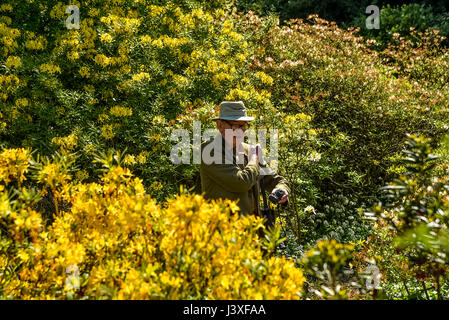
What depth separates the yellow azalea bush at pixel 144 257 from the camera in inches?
72.9

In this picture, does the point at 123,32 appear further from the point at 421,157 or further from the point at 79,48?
the point at 421,157

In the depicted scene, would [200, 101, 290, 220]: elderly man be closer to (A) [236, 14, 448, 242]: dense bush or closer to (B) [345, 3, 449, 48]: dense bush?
(A) [236, 14, 448, 242]: dense bush

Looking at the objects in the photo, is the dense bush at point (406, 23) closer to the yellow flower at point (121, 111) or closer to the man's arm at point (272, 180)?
the yellow flower at point (121, 111)

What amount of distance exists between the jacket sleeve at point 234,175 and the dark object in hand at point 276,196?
0.22 meters

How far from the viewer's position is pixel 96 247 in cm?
217

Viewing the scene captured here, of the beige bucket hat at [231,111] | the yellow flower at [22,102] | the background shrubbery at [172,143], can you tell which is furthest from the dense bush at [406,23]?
the beige bucket hat at [231,111]

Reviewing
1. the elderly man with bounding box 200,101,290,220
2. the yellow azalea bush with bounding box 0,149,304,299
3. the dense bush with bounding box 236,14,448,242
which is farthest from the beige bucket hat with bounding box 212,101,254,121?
the dense bush with bounding box 236,14,448,242

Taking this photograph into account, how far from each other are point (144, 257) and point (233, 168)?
1.23 metres

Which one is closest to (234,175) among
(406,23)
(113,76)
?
(113,76)

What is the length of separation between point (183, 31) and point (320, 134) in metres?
2.70

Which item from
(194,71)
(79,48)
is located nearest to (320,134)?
(194,71)

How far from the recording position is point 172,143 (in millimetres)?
5098

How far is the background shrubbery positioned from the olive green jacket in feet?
1.46

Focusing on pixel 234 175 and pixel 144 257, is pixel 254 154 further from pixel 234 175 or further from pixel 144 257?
pixel 144 257
